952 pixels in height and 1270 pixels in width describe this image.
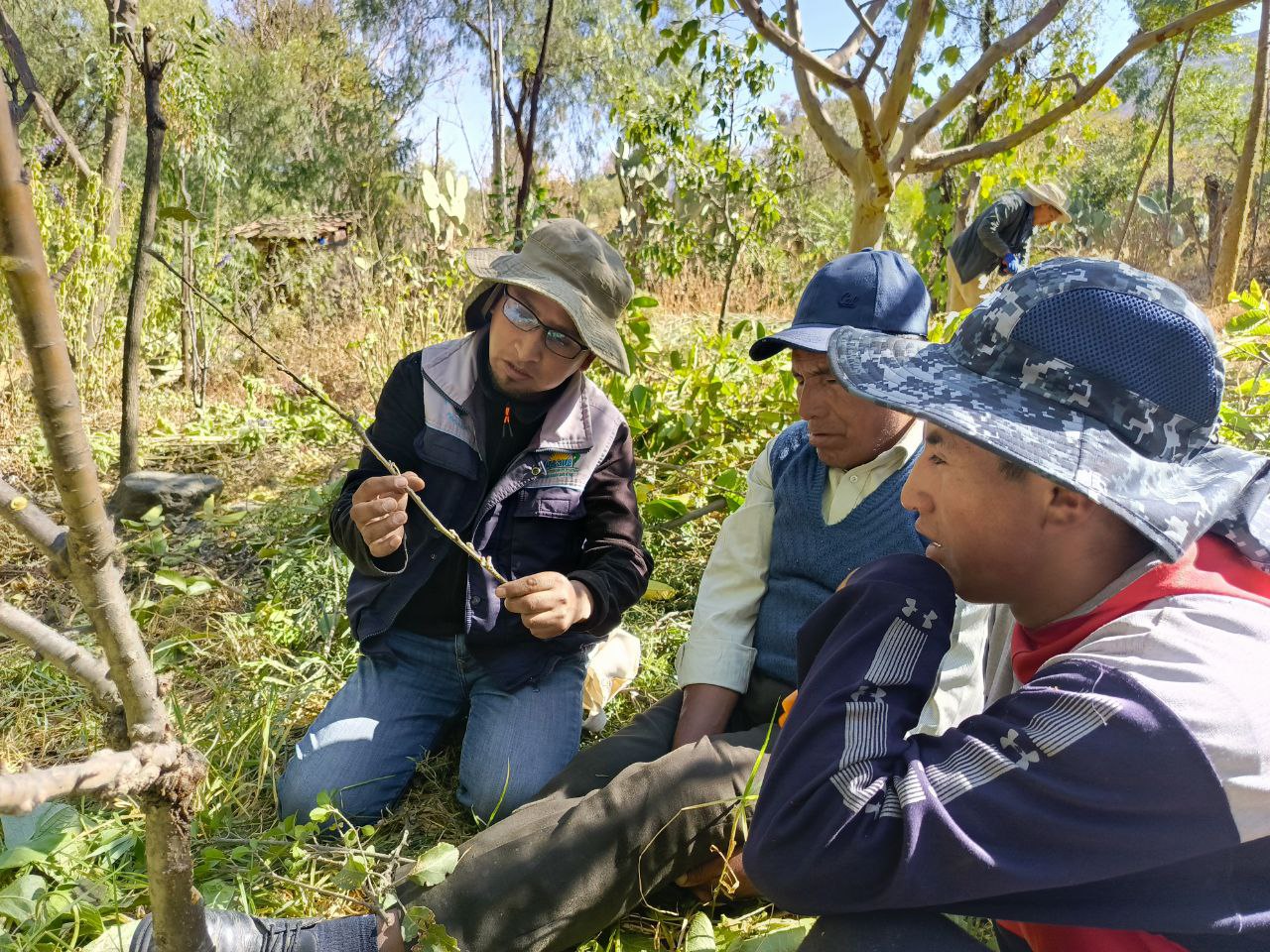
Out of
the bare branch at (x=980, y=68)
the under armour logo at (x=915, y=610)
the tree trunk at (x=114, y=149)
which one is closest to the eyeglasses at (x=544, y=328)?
the under armour logo at (x=915, y=610)

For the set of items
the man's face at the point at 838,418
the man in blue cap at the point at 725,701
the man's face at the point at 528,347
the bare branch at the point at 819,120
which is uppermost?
the bare branch at the point at 819,120

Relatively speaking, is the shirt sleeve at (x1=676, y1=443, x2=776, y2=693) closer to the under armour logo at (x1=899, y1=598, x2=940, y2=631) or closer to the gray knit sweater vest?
the gray knit sweater vest

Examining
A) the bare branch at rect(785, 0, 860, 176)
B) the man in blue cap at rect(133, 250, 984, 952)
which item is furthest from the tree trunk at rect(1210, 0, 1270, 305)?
the man in blue cap at rect(133, 250, 984, 952)

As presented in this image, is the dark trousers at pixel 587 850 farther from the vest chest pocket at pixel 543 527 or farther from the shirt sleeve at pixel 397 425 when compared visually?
the shirt sleeve at pixel 397 425

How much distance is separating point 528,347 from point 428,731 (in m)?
0.93

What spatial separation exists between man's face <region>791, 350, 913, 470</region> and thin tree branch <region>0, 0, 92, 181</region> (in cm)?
288

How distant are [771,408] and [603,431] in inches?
58.6

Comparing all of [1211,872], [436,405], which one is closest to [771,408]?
[436,405]

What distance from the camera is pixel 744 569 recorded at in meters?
1.94

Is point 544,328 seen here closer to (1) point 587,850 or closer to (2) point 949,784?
(1) point 587,850

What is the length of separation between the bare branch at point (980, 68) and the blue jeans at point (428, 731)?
2184mm

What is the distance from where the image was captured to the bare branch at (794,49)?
272cm

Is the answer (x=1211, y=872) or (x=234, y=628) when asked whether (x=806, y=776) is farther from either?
(x=234, y=628)

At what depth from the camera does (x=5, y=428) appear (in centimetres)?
425
